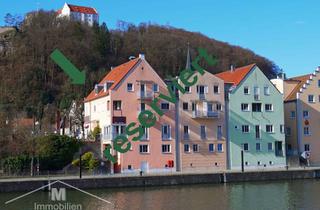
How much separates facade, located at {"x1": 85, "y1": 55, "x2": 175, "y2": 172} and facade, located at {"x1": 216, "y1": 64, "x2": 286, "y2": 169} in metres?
8.09

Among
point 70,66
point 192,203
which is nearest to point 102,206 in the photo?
point 192,203

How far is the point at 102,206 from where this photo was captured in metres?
36.8

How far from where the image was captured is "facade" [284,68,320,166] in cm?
6881

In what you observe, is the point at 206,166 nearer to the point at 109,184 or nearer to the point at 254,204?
the point at 109,184

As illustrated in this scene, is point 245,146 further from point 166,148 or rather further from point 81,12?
point 81,12

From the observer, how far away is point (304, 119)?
69312 mm

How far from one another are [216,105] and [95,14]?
115m

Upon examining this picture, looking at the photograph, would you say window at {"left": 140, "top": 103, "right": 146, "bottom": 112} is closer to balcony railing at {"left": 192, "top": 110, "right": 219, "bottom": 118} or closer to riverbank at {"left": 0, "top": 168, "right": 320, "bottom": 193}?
balcony railing at {"left": 192, "top": 110, "right": 219, "bottom": 118}

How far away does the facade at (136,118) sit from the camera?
58688 millimetres

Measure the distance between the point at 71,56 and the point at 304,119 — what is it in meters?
48.9

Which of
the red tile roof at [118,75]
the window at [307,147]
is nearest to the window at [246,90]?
the window at [307,147]

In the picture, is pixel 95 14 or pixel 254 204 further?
pixel 95 14

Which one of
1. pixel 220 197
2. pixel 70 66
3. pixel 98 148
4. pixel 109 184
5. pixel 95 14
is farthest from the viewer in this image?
pixel 95 14

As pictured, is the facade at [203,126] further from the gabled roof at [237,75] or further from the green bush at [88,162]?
the green bush at [88,162]
